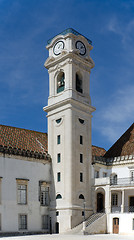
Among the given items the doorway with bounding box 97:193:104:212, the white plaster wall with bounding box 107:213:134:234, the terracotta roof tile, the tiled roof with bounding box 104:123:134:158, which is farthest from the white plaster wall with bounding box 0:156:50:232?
the tiled roof with bounding box 104:123:134:158

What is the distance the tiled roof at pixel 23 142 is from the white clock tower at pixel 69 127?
6.61 feet

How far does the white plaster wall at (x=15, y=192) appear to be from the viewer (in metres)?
37.3

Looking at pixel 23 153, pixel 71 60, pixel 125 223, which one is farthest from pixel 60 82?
pixel 125 223

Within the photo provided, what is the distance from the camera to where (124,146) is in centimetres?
4684

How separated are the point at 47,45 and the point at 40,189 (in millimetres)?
20361

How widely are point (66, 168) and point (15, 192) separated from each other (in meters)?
6.75

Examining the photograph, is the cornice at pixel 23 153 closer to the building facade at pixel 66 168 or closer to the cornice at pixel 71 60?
the building facade at pixel 66 168

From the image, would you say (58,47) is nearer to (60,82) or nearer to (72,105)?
(60,82)

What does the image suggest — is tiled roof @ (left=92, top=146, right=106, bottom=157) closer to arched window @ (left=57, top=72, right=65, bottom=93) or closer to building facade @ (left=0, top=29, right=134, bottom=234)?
building facade @ (left=0, top=29, right=134, bottom=234)

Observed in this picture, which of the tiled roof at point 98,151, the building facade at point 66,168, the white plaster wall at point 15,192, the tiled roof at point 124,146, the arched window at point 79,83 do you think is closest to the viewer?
the white plaster wall at point 15,192

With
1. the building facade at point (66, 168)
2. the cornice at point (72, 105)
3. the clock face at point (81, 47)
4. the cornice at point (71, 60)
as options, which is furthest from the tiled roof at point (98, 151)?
the clock face at point (81, 47)

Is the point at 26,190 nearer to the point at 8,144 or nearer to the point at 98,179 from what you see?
the point at 8,144

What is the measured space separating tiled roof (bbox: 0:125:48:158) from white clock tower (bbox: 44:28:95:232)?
6.61 feet

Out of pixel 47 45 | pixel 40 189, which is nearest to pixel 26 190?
pixel 40 189
